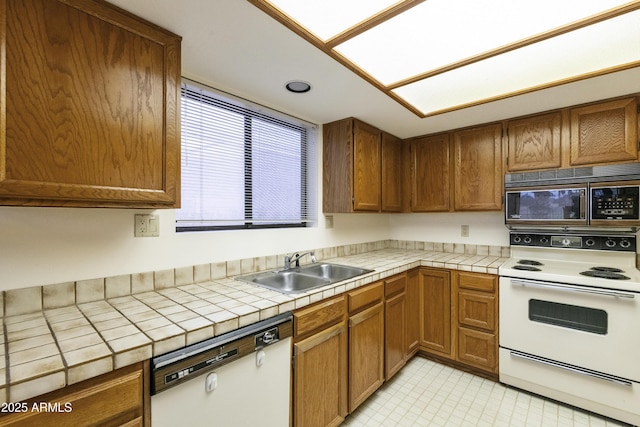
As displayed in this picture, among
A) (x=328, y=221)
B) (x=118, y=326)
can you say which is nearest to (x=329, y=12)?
(x=118, y=326)

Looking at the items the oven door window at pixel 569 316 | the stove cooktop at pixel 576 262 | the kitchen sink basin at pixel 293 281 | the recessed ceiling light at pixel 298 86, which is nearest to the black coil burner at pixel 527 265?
the stove cooktop at pixel 576 262

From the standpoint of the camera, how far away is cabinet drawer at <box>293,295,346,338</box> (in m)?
1.41

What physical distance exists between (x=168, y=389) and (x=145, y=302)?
470mm

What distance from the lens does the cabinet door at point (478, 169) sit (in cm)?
248

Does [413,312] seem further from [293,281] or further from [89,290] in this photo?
[89,290]

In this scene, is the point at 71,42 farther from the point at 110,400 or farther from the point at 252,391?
the point at 252,391

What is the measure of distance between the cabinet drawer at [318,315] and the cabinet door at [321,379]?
46 mm

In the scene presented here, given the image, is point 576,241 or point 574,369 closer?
point 574,369

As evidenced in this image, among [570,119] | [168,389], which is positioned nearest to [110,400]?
[168,389]

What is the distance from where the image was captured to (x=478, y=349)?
7.44ft

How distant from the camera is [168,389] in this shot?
956mm

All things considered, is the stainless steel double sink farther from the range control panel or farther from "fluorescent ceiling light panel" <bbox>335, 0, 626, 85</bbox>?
the range control panel

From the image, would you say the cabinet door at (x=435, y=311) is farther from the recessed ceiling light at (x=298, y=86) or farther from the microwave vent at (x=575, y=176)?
the recessed ceiling light at (x=298, y=86)

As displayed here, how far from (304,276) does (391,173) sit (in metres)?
1.43
